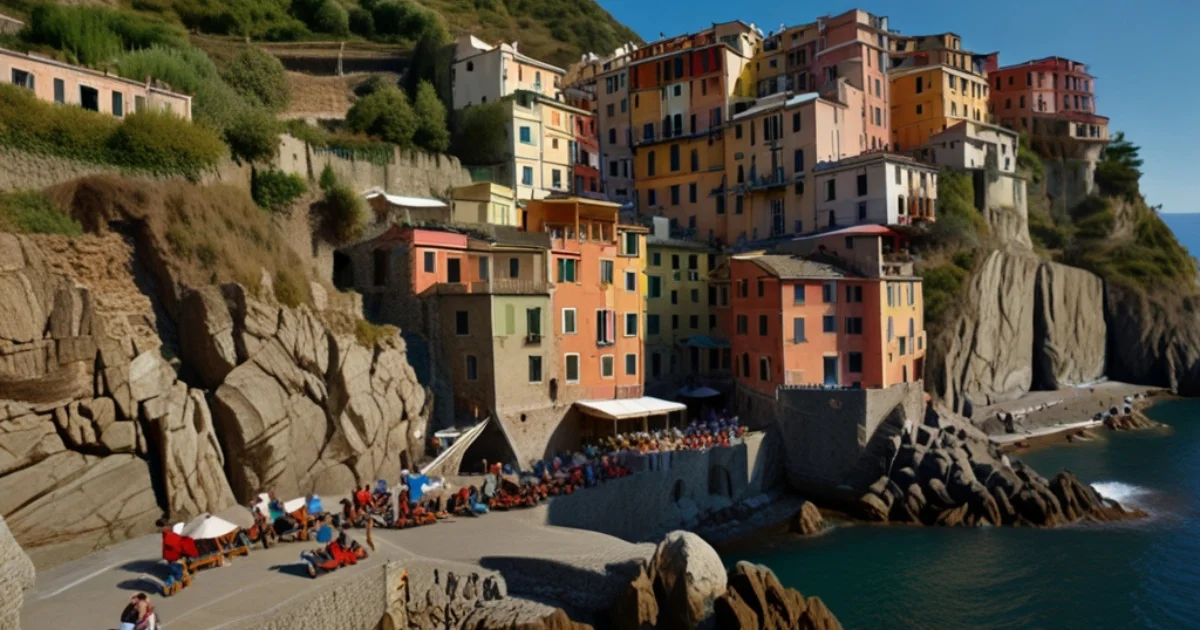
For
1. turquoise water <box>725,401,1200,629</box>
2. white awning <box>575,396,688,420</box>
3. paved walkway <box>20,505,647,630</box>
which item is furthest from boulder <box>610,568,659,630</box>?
white awning <box>575,396,688,420</box>

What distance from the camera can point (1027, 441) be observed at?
51.9 m

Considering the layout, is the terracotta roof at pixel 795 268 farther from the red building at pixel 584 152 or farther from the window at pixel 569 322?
the red building at pixel 584 152

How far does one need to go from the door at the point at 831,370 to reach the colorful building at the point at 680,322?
21.5 feet

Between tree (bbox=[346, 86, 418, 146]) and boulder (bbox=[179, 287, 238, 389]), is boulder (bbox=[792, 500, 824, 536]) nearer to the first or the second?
boulder (bbox=[179, 287, 238, 389])

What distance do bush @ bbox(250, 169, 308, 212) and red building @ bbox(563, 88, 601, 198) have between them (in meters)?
20.8

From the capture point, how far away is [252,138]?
→ 35.6m

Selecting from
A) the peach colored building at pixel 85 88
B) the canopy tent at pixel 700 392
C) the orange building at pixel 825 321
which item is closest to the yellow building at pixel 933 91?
the orange building at pixel 825 321

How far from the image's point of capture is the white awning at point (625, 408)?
36344 mm

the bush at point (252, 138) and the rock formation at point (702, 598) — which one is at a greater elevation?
the bush at point (252, 138)

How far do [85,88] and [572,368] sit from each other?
21.7 metres

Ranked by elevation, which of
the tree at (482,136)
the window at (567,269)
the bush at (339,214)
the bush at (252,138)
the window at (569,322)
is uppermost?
the tree at (482,136)

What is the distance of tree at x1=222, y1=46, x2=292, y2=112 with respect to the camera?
4662 cm

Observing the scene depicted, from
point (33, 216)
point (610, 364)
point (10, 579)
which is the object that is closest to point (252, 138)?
point (33, 216)

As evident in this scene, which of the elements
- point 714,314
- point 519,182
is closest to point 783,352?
point 714,314
